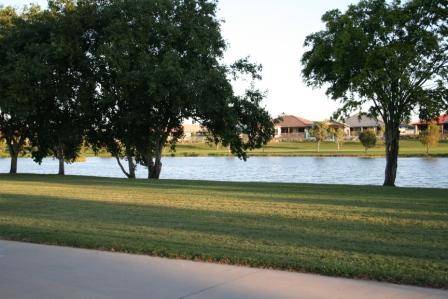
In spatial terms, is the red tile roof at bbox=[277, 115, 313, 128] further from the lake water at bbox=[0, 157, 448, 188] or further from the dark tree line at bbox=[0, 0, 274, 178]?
the dark tree line at bbox=[0, 0, 274, 178]

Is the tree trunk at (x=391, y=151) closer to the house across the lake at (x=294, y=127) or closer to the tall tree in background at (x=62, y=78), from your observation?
the tall tree in background at (x=62, y=78)

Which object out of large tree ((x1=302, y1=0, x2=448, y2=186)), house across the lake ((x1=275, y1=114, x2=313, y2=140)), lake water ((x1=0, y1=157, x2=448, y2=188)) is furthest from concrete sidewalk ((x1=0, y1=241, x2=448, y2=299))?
house across the lake ((x1=275, y1=114, x2=313, y2=140))

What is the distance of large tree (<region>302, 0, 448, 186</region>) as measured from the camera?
22641mm

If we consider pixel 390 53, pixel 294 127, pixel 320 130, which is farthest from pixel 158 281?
pixel 294 127

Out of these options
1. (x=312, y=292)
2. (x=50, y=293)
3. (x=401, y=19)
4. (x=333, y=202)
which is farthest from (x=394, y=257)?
(x=401, y=19)

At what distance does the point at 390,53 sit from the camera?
22.2 m

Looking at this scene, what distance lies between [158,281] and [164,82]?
64.1 feet

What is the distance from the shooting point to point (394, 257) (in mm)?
7488

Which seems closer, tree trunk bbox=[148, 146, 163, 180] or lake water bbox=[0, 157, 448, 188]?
tree trunk bbox=[148, 146, 163, 180]

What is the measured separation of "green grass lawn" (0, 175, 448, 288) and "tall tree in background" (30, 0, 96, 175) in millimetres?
12512

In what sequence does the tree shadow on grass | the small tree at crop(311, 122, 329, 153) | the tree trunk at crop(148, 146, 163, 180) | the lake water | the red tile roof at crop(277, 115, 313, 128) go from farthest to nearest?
1. the red tile roof at crop(277, 115, 313, 128)
2. the small tree at crop(311, 122, 329, 153)
3. the lake water
4. the tree trunk at crop(148, 146, 163, 180)
5. the tree shadow on grass

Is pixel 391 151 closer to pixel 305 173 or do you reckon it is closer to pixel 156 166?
pixel 156 166

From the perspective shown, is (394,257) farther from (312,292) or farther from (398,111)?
(398,111)

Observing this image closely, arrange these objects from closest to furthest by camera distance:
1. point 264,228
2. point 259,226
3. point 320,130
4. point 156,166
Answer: point 264,228
point 259,226
point 156,166
point 320,130
